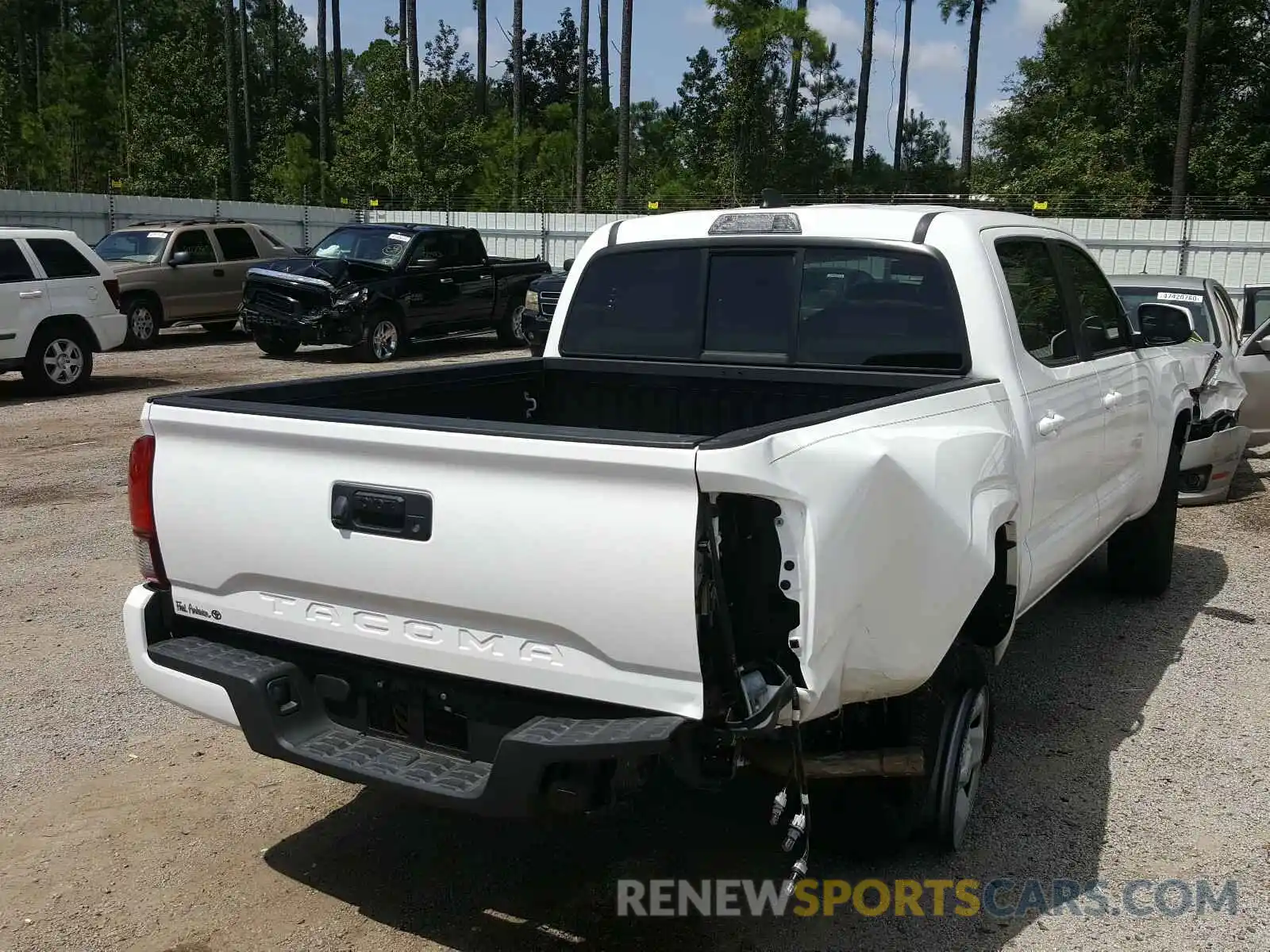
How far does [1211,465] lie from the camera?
8953mm

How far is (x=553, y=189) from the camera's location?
46.4 meters

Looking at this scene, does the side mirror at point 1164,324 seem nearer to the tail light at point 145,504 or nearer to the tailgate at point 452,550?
the tailgate at point 452,550

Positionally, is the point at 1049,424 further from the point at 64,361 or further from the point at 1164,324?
the point at 64,361

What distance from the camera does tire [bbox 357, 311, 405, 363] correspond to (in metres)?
17.1

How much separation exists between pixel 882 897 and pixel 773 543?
1.42m

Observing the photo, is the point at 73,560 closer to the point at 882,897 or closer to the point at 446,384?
the point at 446,384

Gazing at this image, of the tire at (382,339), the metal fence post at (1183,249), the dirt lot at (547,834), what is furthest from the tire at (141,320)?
the metal fence post at (1183,249)

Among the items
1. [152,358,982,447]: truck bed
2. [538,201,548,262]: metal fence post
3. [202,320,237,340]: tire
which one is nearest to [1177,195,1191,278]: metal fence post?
[538,201,548,262]: metal fence post

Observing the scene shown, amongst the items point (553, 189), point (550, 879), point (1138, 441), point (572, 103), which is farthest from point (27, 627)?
point (572, 103)

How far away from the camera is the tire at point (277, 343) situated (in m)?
17.1

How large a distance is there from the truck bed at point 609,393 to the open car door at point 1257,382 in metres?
5.96

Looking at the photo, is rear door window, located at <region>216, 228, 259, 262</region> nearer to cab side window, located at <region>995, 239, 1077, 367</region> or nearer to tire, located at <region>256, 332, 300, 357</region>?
tire, located at <region>256, 332, 300, 357</region>

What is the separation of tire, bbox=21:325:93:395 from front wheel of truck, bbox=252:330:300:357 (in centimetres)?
325

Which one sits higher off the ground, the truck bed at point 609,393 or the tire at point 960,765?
the truck bed at point 609,393
